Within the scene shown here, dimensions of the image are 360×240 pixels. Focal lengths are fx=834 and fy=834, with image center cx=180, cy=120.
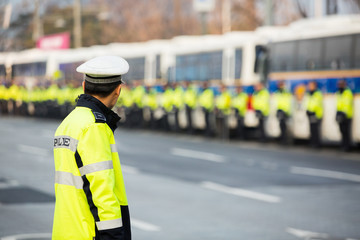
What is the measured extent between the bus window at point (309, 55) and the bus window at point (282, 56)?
35cm

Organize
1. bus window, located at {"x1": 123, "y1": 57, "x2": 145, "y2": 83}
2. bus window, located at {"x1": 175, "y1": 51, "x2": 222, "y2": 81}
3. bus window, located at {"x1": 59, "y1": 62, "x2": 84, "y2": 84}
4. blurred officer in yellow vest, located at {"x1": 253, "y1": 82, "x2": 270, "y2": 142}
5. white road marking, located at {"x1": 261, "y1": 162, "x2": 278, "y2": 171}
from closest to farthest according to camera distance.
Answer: white road marking, located at {"x1": 261, "y1": 162, "x2": 278, "y2": 171}, blurred officer in yellow vest, located at {"x1": 253, "y1": 82, "x2": 270, "y2": 142}, bus window, located at {"x1": 175, "y1": 51, "x2": 222, "y2": 81}, bus window, located at {"x1": 123, "y1": 57, "x2": 145, "y2": 83}, bus window, located at {"x1": 59, "y1": 62, "x2": 84, "y2": 84}

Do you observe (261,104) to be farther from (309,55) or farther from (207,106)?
(207,106)

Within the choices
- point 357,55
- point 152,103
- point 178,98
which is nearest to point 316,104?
point 357,55

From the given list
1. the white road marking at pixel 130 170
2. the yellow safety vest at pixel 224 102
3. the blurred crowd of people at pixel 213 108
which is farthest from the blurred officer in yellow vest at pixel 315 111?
the white road marking at pixel 130 170

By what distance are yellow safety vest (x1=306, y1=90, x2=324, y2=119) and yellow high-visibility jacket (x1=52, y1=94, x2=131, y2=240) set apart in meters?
18.5

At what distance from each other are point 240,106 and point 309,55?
285 cm

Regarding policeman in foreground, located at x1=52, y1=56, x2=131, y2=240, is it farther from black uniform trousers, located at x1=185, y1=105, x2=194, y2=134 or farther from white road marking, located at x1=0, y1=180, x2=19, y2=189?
black uniform trousers, located at x1=185, y1=105, x2=194, y2=134

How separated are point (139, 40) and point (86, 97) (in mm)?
66188

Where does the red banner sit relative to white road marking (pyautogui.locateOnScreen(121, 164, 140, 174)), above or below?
above

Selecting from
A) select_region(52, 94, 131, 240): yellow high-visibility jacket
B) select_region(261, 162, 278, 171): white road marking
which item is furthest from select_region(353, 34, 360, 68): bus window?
select_region(52, 94, 131, 240): yellow high-visibility jacket

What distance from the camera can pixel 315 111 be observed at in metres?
22.4

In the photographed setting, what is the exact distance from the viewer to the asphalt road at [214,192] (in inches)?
389

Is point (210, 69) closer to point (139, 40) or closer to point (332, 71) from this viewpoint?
point (332, 71)

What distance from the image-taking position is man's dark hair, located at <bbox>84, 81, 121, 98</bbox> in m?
4.18
